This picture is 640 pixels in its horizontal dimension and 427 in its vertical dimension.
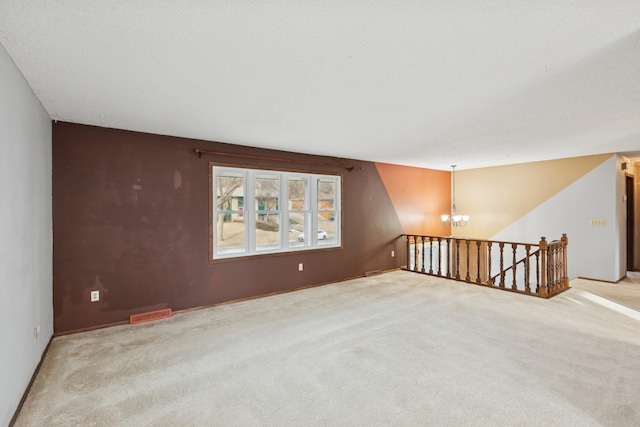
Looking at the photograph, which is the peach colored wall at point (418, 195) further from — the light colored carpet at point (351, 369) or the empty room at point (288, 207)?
the light colored carpet at point (351, 369)

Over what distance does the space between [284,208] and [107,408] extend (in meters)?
3.39

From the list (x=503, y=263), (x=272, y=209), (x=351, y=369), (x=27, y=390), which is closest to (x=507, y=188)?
(x=503, y=263)

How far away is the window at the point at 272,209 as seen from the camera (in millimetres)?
4637

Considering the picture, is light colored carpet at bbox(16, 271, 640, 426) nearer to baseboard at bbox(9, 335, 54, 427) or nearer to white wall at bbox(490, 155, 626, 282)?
baseboard at bbox(9, 335, 54, 427)

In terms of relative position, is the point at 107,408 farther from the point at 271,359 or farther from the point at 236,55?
the point at 236,55

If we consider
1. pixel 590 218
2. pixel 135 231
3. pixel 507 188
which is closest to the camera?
pixel 135 231

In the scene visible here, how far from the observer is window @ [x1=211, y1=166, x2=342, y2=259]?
4637 millimetres

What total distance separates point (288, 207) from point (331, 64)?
317 cm

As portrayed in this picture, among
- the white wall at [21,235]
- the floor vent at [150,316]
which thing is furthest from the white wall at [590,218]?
the white wall at [21,235]

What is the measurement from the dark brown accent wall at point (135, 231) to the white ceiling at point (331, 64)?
376mm

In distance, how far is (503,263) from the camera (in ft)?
20.9

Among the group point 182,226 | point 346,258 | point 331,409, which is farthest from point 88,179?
point 346,258

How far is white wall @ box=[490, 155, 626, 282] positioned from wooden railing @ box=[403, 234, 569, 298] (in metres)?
0.60

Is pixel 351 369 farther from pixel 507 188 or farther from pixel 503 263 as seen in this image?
pixel 507 188
